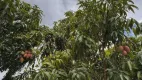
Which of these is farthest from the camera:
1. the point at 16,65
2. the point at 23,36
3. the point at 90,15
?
the point at 16,65

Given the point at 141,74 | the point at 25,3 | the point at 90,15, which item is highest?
the point at 25,3

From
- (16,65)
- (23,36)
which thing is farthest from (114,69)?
(16,65)

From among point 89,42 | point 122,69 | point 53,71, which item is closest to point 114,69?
point 122,69

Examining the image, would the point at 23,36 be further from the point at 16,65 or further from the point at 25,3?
the point at 16,65

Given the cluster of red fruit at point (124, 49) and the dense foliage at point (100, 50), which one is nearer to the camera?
the dense foliage at point (100, 50)

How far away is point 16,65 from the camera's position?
35.7 feet

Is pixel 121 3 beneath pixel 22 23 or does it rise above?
beneath

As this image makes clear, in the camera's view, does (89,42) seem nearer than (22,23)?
Yes

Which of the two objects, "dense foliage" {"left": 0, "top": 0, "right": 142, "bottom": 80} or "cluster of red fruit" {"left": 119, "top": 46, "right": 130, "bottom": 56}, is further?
"cluster of red fruit" {"left": 119, "top": 46, "right": 130, "bottom": 56}

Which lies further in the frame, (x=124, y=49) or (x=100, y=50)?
(x=100, y=50)

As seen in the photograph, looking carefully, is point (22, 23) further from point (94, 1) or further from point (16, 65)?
point (94, 1)

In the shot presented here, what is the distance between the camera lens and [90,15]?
3.87m

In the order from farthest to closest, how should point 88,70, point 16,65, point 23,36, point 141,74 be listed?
point 16,65
point 23,36
point 88,70
point 141,74

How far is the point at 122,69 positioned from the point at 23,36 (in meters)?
6.30
